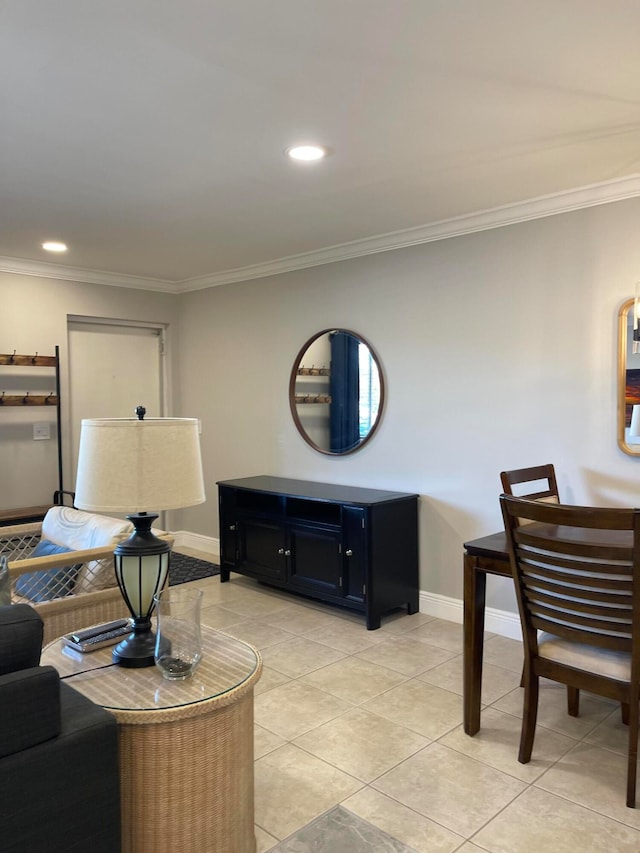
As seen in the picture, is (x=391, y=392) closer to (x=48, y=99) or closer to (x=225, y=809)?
(x=48, y=99)

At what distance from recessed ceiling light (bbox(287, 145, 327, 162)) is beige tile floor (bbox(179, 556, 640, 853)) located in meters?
2.39

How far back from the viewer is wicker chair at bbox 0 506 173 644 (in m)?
2.46

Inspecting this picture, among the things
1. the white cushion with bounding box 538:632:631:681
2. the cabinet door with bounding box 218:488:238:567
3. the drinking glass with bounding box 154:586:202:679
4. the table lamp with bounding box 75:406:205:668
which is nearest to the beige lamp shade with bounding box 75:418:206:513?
the table lamp with bounding box 75:406:205:668

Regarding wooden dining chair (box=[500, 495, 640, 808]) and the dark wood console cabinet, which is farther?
the dark wood console cabinet

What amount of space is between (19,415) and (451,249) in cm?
334

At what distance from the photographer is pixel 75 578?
8.90ft

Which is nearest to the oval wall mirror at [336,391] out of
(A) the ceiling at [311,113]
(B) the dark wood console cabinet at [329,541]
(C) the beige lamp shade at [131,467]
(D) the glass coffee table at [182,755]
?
(B) the dark wood console cabinet at [329,541]

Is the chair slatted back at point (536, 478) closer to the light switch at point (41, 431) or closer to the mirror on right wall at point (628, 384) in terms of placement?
the mirror on right wall at point (628, 384)

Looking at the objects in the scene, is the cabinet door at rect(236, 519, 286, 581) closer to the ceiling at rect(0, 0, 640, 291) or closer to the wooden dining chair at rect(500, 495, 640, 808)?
the ceiling at rect(0, 0, 640, 291)

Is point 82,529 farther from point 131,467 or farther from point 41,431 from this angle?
point 41,431

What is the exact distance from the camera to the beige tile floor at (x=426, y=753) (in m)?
2.02

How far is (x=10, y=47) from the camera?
6.16ft

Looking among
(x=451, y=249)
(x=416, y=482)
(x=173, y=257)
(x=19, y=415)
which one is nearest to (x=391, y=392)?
(x=416, y=482)

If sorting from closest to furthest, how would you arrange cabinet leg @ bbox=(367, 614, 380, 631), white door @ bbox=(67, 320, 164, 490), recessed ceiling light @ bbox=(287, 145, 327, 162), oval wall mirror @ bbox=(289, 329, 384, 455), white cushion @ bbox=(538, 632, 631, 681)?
1. white cushion @ bbox=(538, 632, 631, 681)
2. recessed ceiling light @ bbox=(287, 145, 327, 162)
3. cabinet leg @ bbox=(367, 614, 380, 631)
4. oval wall mirror @ bbox=(289, 329, 384, 455)
5. white door @ bbox=(67, 320, 164, 490)
